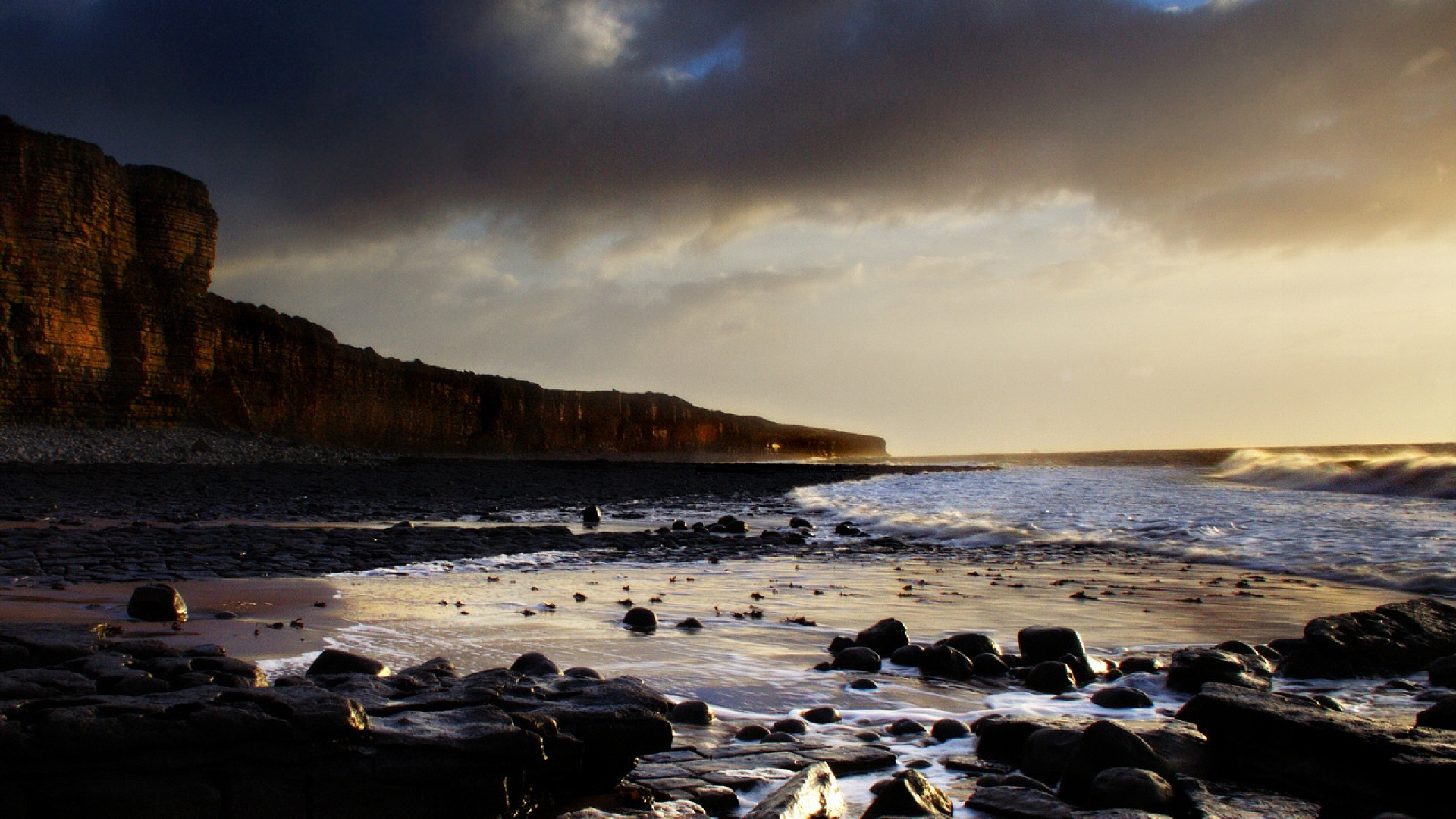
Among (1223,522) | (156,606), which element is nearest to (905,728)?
(156,606)

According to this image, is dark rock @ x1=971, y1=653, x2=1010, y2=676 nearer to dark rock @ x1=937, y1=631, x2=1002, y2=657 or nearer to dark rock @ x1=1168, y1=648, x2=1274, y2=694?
dark rock @ x1=937, y1=631, x2=1002, y2=657

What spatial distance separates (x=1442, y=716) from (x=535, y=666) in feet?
12.4

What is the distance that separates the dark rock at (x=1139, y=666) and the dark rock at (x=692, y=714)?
2451mm

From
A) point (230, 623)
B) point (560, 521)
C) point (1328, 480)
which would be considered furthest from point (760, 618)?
point (1328, 480)

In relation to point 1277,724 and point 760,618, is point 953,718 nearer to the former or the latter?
point 1277,724

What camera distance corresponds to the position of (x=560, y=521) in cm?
1509

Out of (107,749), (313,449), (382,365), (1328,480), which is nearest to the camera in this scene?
(107,749)

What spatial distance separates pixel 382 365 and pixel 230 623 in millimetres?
54445

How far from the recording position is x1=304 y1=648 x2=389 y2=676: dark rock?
12.1ft

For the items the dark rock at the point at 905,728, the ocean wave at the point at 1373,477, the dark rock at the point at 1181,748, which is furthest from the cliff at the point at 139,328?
the ocean wave at the point at 1373,477

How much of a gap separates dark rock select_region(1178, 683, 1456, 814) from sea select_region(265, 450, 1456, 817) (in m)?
0.61

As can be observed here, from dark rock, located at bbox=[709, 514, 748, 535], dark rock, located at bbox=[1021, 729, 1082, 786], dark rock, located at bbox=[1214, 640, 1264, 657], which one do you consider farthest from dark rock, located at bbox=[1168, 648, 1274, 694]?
dark rock, located at bbox=[709, 514, 748, 535]

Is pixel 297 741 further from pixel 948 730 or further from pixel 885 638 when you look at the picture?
pixel 885 638

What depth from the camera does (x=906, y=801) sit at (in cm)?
243
